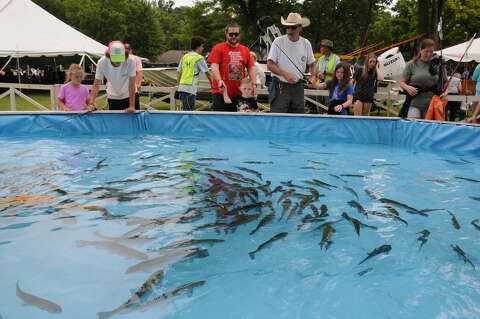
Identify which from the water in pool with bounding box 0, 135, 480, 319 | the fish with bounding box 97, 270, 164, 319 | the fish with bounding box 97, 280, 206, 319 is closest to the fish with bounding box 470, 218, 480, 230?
the water in pool with bounding box 0, 135, 480, 319

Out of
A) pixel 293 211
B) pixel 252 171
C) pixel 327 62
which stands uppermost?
pixel 327 62

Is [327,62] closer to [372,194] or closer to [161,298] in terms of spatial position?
[372,194]

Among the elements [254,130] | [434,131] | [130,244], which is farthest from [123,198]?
[434,131]

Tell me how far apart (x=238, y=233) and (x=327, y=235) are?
2.61 ft

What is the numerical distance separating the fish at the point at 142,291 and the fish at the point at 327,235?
1.43 meters

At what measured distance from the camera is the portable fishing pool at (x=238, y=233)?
2.87 meters

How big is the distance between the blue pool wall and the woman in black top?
2.46ft

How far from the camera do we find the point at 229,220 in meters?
3.94

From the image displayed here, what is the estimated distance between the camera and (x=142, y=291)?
2822 mm

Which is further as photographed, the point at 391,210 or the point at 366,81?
the point at 366,81

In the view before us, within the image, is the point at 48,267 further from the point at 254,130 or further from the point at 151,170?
the point at 254,130

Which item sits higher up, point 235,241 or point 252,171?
point 252,171

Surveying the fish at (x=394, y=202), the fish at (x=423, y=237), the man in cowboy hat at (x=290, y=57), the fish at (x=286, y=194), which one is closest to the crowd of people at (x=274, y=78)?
the man in cowboy hat at (x=290, y=57)

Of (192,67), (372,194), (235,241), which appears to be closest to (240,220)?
(235,241)
